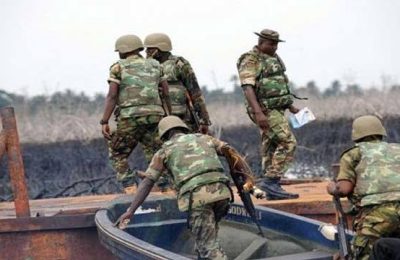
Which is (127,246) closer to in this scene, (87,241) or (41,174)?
(87,241)

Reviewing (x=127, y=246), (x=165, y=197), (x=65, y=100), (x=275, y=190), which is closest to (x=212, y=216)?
(x=127, y=246)

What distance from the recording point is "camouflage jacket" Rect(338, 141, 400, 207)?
6.27 m

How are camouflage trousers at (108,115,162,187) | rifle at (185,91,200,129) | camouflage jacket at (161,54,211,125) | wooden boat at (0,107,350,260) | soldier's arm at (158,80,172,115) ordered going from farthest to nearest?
rifle at (185,91,200,129)
camouflage jacket at (161,54,211,125)
soldier's arm at (158,80,172,115)
camouflage trousers at (108,115,162,187)
wooden boat at (0,107,350,260)

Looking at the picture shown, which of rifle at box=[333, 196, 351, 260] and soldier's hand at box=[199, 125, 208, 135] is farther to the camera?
soldier's hand at box=[199, 125, 208, 135]

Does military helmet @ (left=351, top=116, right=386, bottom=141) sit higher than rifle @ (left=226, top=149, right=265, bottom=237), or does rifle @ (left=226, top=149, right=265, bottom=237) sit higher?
military helmet @ (left=351, top=116, right=386, bottom=141)

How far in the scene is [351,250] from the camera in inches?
253

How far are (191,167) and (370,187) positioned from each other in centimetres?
133

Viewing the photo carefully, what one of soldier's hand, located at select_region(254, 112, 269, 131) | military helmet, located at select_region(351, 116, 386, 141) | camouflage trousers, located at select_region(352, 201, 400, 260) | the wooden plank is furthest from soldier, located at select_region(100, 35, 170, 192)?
camouflage trousers, located at select_region(352, 201, 400, 260)

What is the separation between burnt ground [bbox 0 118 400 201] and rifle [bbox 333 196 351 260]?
34.2ft

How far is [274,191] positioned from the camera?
9.09 metres

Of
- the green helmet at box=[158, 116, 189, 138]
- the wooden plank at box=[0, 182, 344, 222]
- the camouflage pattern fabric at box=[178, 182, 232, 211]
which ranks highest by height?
the green helmet at box=[158, 116, 189, 138]

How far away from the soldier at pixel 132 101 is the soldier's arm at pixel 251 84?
839 mm

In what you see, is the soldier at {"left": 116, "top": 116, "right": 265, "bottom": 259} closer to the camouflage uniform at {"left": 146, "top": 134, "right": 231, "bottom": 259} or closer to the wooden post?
the camouflage uniform at {"left": 146, "top": 134, "right": 231, "bottom": 259}

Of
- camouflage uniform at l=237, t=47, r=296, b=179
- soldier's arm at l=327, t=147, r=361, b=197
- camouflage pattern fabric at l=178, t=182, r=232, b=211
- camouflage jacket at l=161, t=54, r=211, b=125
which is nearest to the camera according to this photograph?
soldier's arm at l=327, t=147, r=361, b=197
